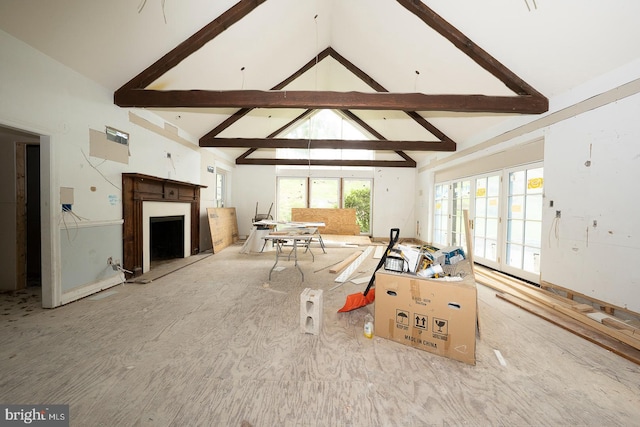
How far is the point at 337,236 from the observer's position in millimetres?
7875

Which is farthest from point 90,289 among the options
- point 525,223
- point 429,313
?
point 525,223

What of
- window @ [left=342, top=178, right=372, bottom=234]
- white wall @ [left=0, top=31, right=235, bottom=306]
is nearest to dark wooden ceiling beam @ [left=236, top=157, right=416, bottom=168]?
window @ [left=342, top=178, right=372, bottom=234]

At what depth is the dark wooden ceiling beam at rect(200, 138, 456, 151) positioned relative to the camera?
6.01m

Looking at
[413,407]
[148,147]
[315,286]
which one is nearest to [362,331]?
[413,407]

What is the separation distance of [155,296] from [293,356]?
221cm

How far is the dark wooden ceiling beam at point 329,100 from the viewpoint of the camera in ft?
11.3

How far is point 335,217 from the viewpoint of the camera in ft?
26.8

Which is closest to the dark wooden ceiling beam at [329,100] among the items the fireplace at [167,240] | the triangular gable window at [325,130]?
the fireplace at [167,240]

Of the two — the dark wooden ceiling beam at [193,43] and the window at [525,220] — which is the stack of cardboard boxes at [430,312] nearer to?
the window at [525,220]

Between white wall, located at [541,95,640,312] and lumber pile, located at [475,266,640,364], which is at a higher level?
white wall, located at [541,95,640,312]

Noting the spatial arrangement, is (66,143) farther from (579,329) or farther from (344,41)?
(579,329)

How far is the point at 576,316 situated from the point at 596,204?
4.18 ft

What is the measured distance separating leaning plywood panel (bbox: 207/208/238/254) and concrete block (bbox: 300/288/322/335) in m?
4.46

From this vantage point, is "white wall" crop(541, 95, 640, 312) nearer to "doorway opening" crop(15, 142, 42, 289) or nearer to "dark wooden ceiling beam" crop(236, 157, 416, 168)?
"dark wooden ceiling beam" crop(236, 157, 416, 168)
